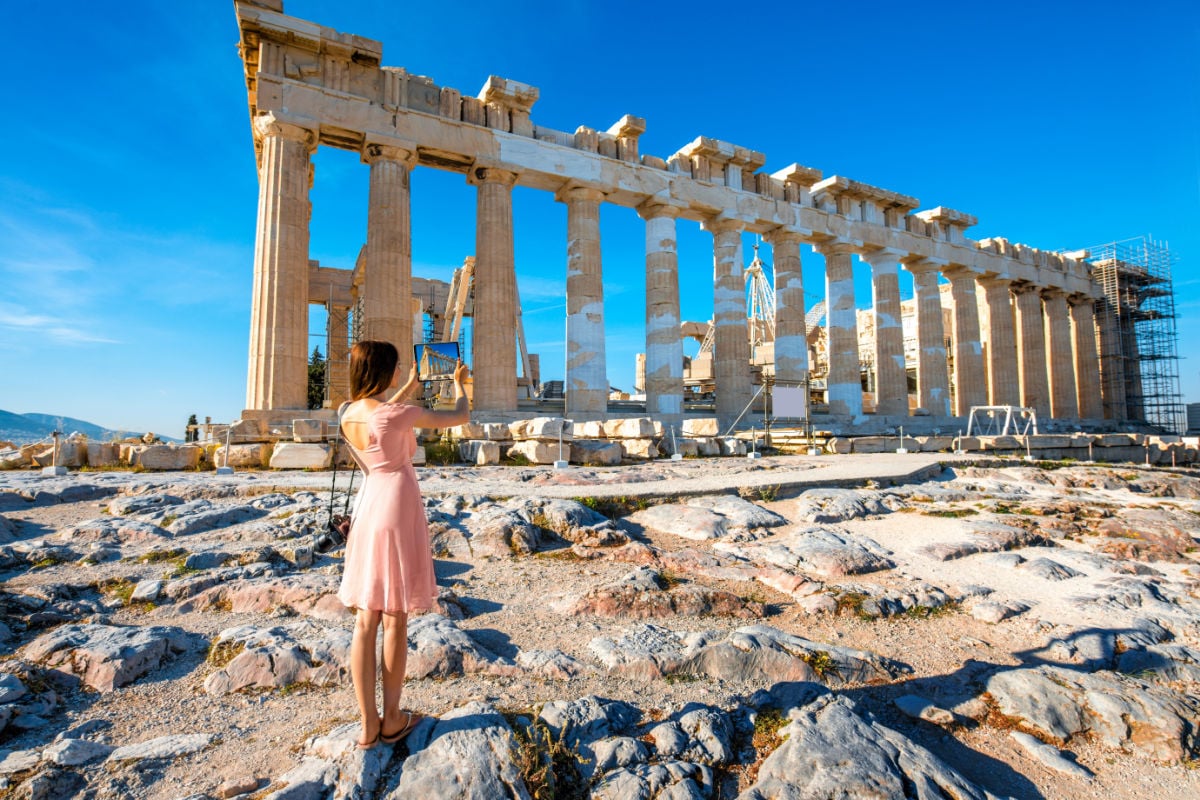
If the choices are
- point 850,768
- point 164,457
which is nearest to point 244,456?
point 164,457

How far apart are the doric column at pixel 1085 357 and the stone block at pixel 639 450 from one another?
95.6ft

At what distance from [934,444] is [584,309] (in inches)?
432

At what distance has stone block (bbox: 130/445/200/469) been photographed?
38.6 ft

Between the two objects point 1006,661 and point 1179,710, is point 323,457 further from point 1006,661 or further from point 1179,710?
point 1179,710

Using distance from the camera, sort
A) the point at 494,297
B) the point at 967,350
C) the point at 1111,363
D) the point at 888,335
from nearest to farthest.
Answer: the point at 494,297, the point at 888,335, the point at 967,350, the point at 1111,363

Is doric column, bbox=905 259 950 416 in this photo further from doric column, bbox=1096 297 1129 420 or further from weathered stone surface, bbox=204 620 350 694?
weathered stone surface, bbox=204 620 350 694

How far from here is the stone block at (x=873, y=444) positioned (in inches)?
676

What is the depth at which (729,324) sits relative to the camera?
72.4 ft

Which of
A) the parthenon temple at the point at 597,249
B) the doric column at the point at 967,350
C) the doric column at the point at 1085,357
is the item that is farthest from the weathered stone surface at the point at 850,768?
the doric column at the point at 1085,357

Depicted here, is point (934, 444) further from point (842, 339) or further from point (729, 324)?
point (729, 324)

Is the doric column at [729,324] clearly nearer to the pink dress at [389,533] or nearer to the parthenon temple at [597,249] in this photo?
the parthenon temple at [597,249]

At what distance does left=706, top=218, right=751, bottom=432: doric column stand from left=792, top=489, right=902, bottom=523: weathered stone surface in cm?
1220

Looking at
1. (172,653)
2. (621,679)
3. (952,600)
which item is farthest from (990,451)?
(172,653)

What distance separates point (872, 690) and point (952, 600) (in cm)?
211
